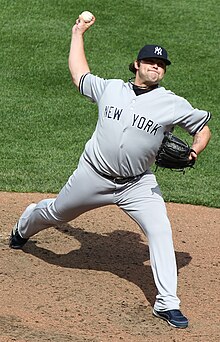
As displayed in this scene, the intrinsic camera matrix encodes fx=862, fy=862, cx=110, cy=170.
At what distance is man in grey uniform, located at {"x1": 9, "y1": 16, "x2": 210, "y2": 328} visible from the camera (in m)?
5.67

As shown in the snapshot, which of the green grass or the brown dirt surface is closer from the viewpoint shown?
the brown dirt surface

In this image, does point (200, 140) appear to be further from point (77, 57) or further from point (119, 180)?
point (77, 57)

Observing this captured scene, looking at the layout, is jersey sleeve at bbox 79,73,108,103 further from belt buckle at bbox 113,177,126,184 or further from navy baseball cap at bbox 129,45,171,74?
belt buckle at bbox 113,177,126,184

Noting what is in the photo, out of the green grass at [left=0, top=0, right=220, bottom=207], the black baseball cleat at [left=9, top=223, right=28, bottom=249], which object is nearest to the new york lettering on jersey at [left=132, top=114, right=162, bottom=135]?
the black baseball cleat at [left=9, top=223, right=28, bottom=249]

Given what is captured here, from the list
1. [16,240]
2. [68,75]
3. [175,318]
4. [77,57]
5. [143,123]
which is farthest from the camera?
[68,75]

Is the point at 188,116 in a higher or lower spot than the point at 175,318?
higher

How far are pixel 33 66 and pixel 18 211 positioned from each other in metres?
4.66

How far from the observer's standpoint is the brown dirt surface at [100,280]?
5.39 m

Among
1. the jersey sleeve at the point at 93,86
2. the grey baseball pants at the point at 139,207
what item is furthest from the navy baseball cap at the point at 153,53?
the grey baseball pants at the point at 139,207

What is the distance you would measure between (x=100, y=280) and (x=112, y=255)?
0.62m

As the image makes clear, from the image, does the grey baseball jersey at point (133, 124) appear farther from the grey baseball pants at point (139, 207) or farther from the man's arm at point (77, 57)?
the man's arm at point (77, 57)

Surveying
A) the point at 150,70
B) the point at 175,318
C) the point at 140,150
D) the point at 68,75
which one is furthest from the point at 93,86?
the point at 68,75

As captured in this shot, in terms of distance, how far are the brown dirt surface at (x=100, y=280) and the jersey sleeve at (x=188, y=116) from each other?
4.00 ft

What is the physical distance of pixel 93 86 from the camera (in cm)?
593
